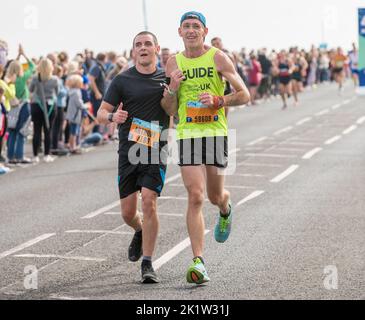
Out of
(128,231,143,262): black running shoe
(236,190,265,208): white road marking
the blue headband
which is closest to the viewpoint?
the blue headband

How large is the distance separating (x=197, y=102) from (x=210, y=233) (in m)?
2.71

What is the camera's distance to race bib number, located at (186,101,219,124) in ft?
28.1

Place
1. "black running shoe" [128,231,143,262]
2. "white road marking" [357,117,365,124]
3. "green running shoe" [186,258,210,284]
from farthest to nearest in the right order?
"white road marking" [357,117,365,124] < "black running shoe" [128,231,143,262] < "green running shoe" [186,258,210,284]

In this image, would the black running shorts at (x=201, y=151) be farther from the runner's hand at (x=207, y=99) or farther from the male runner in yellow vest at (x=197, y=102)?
the runner's hand at (x=207, y=99)

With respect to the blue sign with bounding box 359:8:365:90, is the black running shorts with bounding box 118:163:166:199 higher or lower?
higher

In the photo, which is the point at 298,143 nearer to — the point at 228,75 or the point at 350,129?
the point at 350,129

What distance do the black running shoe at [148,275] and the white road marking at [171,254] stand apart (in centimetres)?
62

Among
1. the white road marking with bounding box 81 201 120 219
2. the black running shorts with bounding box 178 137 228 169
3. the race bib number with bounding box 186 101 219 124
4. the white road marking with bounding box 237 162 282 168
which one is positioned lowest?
the white road marking with bounding box 237 162 282 168

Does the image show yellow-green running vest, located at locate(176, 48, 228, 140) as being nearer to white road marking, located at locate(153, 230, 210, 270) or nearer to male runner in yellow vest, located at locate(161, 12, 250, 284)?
male runner in yellow vest, located at locate(161, 12, 250, 284)

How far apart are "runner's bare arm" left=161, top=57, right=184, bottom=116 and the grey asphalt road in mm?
1370

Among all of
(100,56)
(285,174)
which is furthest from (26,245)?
(100,56)

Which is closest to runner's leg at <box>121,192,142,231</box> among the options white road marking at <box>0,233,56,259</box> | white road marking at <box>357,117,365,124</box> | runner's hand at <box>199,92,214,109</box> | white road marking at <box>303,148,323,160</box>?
runner's hand at <box>199,92,214,109</box>

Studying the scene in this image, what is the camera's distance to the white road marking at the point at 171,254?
30.4 ft

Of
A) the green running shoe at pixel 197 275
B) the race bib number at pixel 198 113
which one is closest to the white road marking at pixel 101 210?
the race bib number at pixel 198 113
